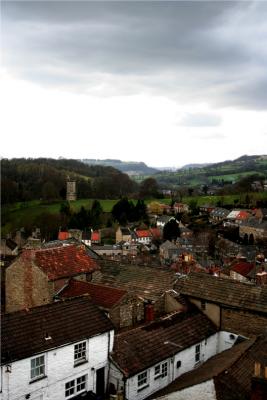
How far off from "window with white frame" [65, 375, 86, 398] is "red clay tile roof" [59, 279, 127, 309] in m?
3.45

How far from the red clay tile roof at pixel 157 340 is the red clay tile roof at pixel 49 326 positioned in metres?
1.05

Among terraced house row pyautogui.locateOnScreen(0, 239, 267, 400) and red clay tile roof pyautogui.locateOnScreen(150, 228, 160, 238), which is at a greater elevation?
terraced house row pyautogui.locateOnScreen(0, 239, 267, 400)

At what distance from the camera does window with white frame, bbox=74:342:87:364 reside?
47.5 ft

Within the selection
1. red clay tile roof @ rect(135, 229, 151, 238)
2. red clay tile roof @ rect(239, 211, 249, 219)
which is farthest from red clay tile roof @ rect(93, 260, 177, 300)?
red clay tile roof @ rect(239, 211, 249, 219)

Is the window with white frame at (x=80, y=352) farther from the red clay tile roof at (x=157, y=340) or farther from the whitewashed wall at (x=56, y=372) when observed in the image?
the red clay tile roof at (x=157, y=340)

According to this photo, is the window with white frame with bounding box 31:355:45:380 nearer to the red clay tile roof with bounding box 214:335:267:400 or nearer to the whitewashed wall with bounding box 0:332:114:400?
the whitewashed wall with bounding box 0:332:114:400

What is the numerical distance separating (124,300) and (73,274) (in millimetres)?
3590

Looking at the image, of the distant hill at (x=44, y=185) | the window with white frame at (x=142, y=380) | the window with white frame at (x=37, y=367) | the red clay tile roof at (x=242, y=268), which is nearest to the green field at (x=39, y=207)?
the distant hill at (x=44, y=185)

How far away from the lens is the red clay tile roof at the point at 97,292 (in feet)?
60.1

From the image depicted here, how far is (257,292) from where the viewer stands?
19.0m

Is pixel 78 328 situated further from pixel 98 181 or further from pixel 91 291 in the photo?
pixel 98 181

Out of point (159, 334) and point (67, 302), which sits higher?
point (67, 302)

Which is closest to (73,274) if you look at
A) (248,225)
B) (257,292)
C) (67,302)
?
(67,302)

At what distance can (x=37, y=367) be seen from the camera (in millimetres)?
13305
